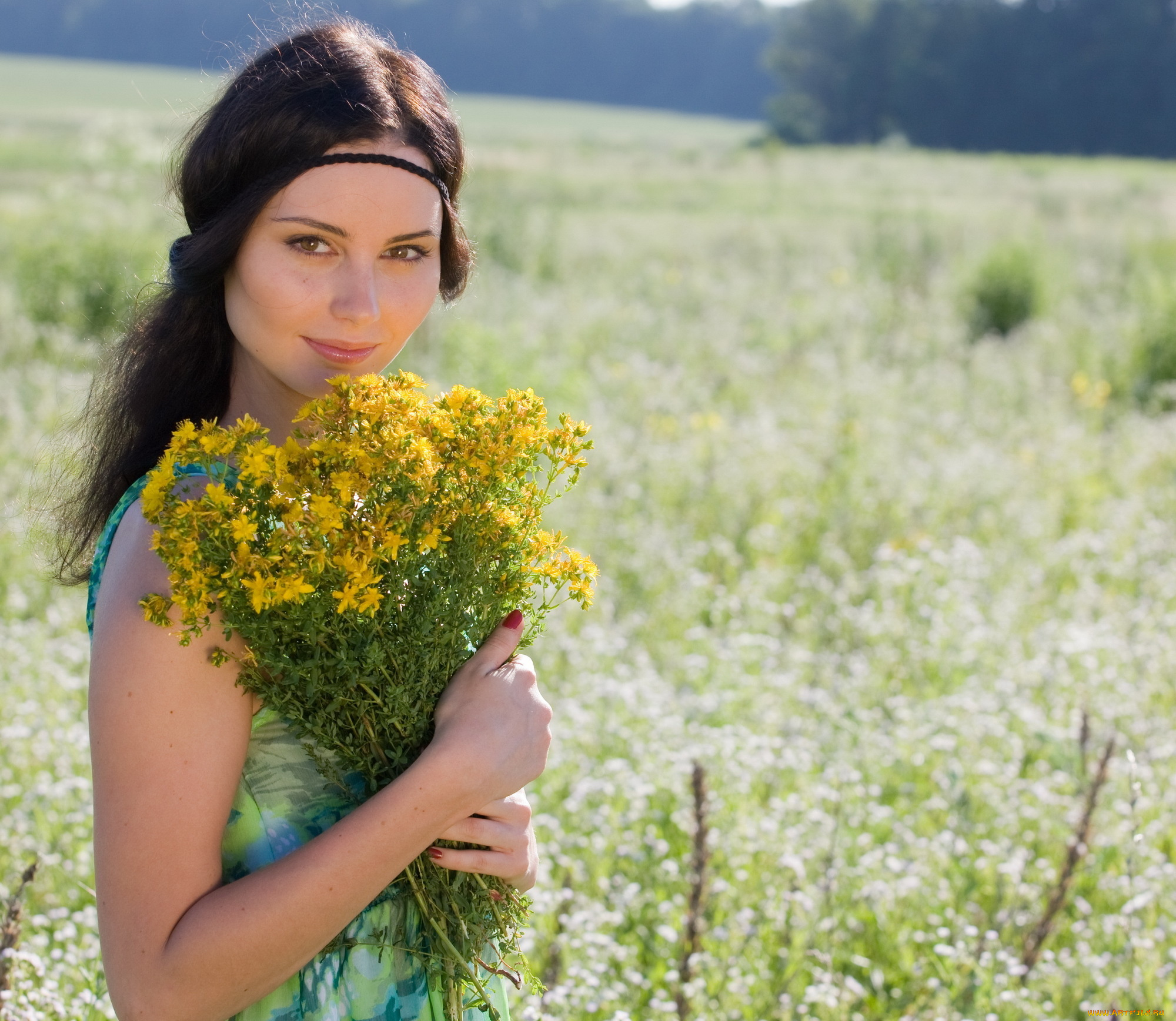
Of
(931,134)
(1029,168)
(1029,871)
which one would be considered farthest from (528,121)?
(1029,871)

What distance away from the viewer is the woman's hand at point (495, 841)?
1277 millimetres

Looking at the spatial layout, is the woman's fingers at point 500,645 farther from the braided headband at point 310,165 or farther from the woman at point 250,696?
the braided headband at point 310,165

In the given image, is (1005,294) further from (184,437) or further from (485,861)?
(184,437)

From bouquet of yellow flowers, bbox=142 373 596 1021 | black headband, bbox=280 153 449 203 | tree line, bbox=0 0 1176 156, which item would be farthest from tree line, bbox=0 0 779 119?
bouquet of yellow flowers, bbox=142 373 596 1021

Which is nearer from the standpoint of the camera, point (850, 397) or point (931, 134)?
point (850, 397)

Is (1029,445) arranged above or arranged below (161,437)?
below

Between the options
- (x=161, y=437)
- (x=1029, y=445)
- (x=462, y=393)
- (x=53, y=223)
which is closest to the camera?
(x=462, y=393)

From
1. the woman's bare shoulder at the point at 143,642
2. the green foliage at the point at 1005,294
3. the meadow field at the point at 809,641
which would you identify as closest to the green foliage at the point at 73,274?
the meadow field at the point at 809,641

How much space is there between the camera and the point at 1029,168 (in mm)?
31859

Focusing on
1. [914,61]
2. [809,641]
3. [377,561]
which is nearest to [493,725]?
[377,561]

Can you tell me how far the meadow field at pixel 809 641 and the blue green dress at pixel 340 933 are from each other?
703mm

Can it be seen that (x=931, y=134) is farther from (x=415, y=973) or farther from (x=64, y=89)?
(x=415, y=973)

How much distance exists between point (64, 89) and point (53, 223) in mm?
54301

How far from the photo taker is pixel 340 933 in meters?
1.28
